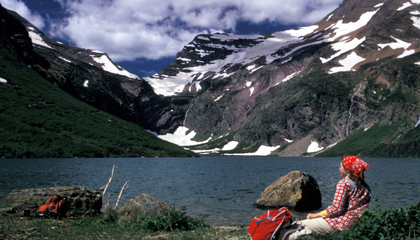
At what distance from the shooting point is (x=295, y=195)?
22531 millimetres

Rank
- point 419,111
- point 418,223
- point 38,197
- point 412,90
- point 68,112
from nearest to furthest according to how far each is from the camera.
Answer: point 418,223, point 38,197, point 68,112, point 419,111, point 412,90

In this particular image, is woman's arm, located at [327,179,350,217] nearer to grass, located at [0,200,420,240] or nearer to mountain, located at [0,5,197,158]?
grass, located at [0,200,420,240]

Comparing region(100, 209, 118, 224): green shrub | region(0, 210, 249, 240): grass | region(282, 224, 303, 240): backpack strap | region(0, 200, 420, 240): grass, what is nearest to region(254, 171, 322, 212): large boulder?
region(0, 200, 420, 240): grass

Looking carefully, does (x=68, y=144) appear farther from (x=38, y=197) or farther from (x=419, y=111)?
(x=419, y=111)

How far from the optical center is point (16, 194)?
16938mm

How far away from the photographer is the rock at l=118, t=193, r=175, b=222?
13898 mm

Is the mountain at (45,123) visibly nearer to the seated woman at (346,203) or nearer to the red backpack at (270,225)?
the red backpack at (270,225)

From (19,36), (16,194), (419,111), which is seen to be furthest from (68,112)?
(419,111)

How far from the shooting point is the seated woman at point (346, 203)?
25.0 feet

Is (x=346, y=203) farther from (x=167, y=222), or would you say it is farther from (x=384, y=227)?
(x=167, y=222)

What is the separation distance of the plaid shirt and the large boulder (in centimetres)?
1480

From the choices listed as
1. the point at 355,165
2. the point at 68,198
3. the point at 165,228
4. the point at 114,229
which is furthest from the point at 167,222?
the point at 355,165

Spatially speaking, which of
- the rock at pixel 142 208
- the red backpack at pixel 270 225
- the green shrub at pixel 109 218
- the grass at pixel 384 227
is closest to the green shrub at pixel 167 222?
the rock at pixel 142 208

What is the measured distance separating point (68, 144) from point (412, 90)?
699 ft
